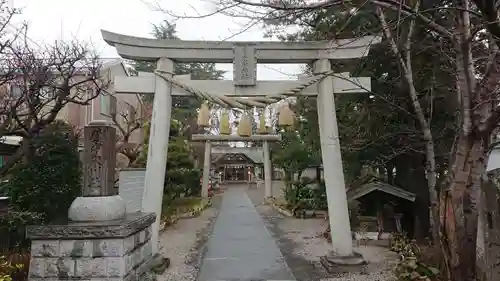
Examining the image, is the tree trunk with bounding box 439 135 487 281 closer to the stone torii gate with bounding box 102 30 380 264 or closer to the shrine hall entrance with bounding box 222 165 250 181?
the stone torii gate with bounding box 102 30 380 264

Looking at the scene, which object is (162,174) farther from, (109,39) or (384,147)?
(384,147)

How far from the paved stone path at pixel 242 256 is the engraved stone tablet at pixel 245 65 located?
3.84 m

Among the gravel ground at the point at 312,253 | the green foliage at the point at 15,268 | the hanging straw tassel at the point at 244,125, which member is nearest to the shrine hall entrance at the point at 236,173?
the gravel ground at the point at 312,253

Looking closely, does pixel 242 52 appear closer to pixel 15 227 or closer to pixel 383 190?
pixel 383 190

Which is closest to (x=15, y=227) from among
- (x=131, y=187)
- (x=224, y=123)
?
(x=131, y=187)

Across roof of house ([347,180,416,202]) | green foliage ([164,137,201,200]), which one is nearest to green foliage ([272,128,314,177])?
green foliage ([164,137,201,200])

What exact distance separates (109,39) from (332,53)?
4.49 metres

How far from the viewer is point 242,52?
8.39m

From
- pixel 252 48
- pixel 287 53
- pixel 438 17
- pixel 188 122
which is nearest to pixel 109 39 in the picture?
pixel 252 48

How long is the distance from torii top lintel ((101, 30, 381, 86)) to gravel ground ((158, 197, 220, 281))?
3.99m

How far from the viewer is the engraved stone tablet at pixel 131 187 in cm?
1027

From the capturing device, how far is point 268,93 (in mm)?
8453

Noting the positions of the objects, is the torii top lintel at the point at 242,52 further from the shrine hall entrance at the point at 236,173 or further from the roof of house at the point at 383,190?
the shrine hall entrance at the point at 236,173

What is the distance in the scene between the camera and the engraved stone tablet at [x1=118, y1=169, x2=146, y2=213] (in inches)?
404
